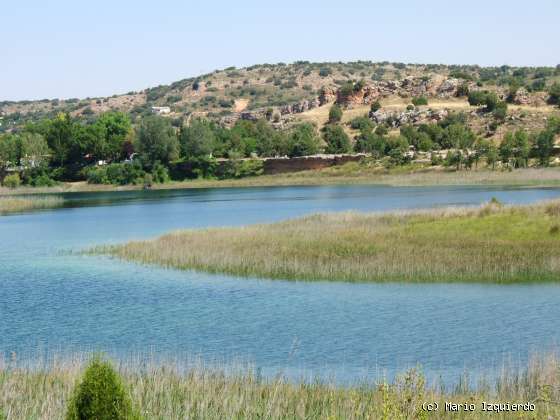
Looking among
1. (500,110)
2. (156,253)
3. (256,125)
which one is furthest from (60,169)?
(156,253)

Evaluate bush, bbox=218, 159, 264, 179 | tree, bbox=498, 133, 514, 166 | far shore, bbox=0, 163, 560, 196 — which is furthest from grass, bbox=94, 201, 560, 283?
bush, bbox=218, 159, 264, 179

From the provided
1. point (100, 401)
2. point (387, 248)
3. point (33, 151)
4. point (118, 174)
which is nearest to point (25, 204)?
point (118, 174)

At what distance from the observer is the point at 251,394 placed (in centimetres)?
1502

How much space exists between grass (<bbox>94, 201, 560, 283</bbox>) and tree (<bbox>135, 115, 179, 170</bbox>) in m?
69.2

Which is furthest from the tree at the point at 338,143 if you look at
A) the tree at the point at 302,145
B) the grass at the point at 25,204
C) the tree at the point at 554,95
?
the grass at the point at 25,204

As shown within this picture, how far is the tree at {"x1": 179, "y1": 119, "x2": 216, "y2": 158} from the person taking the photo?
10944 centimetres

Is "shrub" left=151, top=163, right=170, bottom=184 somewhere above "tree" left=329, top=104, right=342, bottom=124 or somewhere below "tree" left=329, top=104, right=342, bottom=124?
below

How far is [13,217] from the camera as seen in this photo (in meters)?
65.5

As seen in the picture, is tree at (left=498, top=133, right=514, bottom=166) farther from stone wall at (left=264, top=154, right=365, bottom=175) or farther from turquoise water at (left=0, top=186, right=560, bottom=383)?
turquoise water at (left=0, top=186, right=560, bottom=383)

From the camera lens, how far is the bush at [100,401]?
10.4 metres

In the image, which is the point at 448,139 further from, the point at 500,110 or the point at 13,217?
the point at 13,217

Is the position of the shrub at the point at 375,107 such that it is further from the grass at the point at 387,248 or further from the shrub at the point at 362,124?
the grass at the point at 387,248

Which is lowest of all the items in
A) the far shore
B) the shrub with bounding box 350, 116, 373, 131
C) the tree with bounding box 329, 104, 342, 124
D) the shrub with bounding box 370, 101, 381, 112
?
the far shore

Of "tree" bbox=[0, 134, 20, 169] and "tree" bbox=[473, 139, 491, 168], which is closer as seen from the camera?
"tree" bbox=[473, 139, 491, 168]
